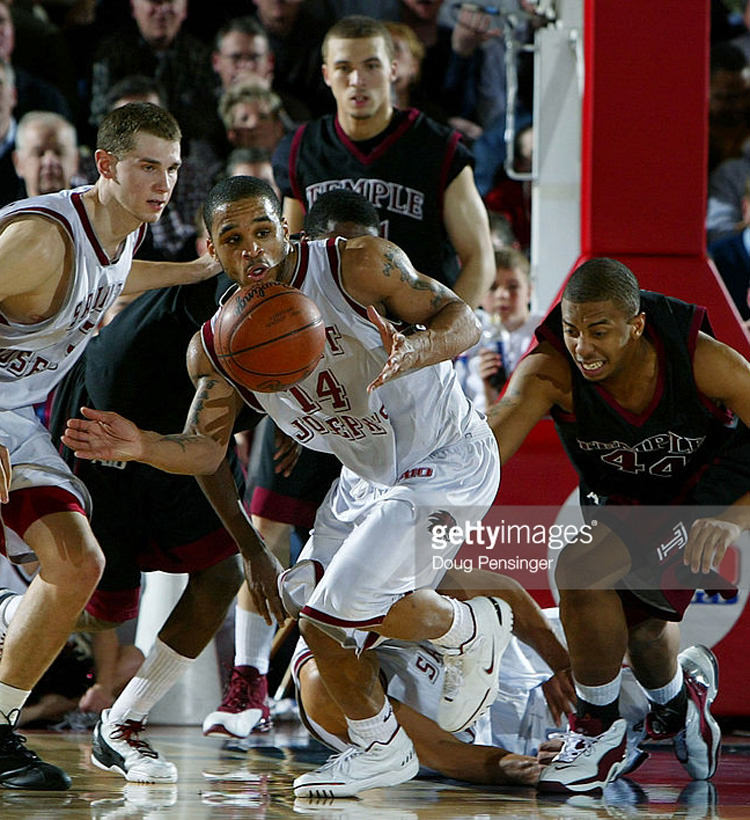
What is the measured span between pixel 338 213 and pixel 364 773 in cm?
178

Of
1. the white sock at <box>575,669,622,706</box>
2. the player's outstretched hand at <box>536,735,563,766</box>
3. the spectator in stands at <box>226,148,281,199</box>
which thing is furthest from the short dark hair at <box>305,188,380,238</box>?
the spectator in stands at <box>226,148,281,199</box>

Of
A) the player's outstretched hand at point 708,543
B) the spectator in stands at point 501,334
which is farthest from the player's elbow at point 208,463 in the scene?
the spectator in stands at point 501,334

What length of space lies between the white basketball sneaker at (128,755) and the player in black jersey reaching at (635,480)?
112cm

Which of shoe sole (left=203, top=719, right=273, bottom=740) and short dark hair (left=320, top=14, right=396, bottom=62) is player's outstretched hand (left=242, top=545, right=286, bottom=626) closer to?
shoe sole (left=203, top=719, right=273, bottom=740)

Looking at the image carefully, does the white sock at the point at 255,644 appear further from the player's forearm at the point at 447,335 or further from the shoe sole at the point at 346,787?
the player's forearm at the point at 447,335

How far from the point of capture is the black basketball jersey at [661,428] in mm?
3797

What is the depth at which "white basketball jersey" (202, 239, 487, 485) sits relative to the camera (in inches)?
140

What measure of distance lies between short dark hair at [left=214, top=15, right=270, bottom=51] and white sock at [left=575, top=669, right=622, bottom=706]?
15.8ft

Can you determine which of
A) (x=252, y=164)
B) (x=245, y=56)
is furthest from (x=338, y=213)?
(x=245, y=56)

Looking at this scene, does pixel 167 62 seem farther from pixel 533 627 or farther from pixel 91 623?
pixel 533 627

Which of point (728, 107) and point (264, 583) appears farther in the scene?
point (728, 107)

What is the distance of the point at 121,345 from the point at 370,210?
3.15 feet

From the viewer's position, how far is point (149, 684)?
13.0ft

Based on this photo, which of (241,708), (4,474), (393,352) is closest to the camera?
(393,352)
